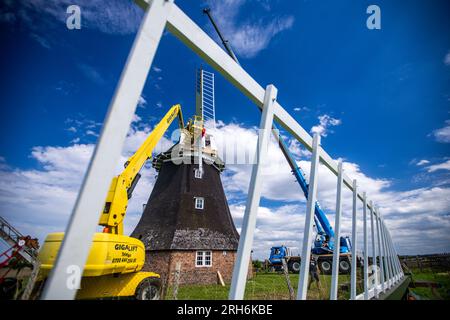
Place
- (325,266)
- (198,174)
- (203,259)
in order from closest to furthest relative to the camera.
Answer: (203,259)
(325,266)
(198,174)

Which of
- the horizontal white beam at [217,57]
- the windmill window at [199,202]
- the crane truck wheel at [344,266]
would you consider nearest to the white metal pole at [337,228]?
the horizontal white beam at [217,57]

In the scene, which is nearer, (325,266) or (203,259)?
(203,259)

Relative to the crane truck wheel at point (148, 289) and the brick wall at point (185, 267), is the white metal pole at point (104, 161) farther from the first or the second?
the brick wall at point (185, 267)

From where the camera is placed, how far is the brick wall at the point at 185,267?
39.9 feet

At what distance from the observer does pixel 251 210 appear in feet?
5.21

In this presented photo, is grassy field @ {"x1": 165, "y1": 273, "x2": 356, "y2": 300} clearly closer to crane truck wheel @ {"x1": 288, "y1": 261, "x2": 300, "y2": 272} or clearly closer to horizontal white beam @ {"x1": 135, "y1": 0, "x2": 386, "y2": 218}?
horizontal white beam @ {"x1": 135, "y1": 0, "x2": 386, "y2": 218}

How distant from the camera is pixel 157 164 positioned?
17.0 metres

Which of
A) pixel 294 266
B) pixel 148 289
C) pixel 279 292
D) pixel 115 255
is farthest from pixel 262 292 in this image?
pixel 294 266

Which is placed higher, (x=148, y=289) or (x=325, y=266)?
(x=325, y=266)

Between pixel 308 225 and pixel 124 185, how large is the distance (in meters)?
5.52

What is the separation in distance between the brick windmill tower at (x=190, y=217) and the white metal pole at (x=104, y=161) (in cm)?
Answer: 1243

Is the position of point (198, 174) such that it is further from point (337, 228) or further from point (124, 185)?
point (337, 228)
